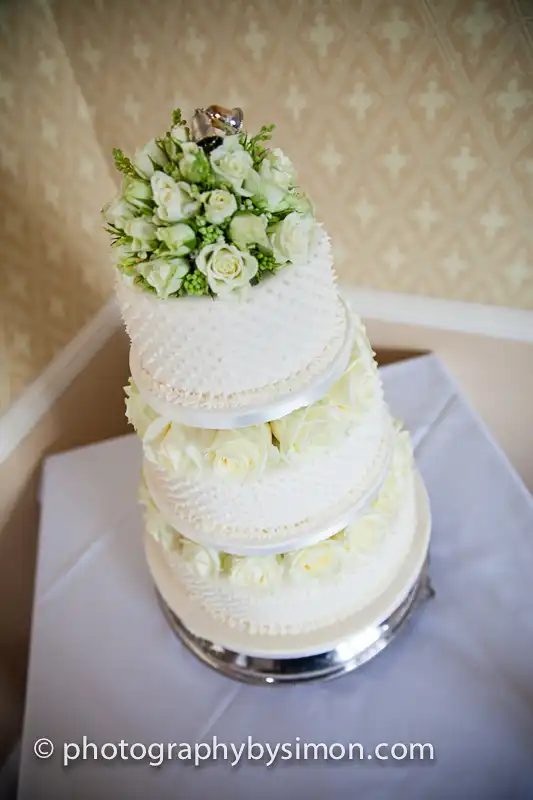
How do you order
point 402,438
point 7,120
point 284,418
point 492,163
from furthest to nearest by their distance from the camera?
point 7,120, point 492,163, point 402,438, point 284,418

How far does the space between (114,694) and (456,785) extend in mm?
558

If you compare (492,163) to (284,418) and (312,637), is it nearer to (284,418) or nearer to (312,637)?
(284,418)

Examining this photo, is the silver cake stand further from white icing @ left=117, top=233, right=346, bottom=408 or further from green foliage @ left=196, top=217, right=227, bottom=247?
green foliage @ left=196, top=217, right=227, bottom=247

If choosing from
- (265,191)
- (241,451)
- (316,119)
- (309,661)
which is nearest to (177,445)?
(241,451)

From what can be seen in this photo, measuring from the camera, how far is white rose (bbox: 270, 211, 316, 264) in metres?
0.60

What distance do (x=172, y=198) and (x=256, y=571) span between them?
1.63 feet

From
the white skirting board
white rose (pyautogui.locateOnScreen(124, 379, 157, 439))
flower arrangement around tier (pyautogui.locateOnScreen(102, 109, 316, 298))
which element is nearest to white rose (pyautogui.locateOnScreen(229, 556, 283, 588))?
white rose (pyautogui.locateOnScreen(124, 379, 157, 439))

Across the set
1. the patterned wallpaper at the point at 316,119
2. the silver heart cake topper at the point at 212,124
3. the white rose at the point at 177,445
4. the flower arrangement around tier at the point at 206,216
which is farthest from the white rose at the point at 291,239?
the patterned wallpaper at the point at 316,119

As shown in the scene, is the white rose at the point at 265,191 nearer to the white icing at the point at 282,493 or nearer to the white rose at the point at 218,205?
the white rose at the point at 218,205

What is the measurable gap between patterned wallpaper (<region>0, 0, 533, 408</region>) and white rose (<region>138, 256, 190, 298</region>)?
0.68m

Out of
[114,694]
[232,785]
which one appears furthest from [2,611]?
[232,785]

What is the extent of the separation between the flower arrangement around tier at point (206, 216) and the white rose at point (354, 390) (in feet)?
0.55

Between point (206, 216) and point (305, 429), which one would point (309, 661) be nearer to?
point (305, 429)

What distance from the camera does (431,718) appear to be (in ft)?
2.98
